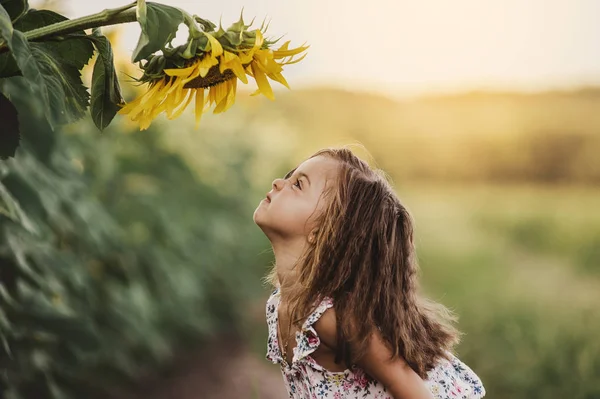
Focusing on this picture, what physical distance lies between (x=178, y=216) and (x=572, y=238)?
A: 5889 millimetres

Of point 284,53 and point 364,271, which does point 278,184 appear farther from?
point 284,53

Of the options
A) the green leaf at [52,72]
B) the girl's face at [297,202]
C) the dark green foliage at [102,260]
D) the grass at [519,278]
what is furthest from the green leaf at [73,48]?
the grass at [519,278]

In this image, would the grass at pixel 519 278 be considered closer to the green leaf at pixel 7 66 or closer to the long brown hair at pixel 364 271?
the long brown hair at pixel 364 271

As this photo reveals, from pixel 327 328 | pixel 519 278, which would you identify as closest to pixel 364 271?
pixel 327 328

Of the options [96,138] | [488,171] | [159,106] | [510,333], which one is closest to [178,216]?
[96,138]

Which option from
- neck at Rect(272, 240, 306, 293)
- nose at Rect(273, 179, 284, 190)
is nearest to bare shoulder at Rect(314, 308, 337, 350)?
neck at Rect(272, 240, 306, 293)

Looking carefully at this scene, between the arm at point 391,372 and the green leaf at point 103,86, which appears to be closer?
the green leaf at point 103,86

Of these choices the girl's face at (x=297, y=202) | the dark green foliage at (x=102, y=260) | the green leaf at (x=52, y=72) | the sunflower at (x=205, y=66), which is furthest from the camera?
the dark green foliage at (x=102, y=260)

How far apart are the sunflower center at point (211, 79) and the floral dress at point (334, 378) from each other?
2.25ft

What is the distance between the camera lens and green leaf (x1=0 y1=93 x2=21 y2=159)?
1.33 m

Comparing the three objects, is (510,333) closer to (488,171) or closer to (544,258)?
(544,258)

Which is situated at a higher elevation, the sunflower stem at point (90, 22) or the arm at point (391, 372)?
the sunflower stem at point (90, 22)

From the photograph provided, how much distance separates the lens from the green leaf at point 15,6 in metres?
1.34

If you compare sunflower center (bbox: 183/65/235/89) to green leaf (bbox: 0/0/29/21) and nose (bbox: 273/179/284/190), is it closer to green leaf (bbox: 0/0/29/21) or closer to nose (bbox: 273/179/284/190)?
green leaf (bbox: 0/0/29/21)
